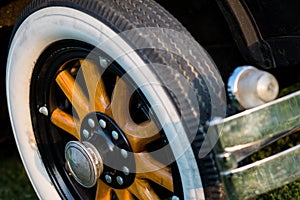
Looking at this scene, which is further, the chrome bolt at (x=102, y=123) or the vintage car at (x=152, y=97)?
the chrome bolt at (x=102, y=123)

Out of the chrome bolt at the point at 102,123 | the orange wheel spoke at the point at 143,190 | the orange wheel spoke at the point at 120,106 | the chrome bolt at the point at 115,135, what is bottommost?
the orange wheel spoke at the point at 143,190

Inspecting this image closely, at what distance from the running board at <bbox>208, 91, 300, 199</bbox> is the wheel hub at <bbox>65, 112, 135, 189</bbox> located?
372 millimetres

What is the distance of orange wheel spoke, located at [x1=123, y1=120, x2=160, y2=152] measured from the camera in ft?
6.20

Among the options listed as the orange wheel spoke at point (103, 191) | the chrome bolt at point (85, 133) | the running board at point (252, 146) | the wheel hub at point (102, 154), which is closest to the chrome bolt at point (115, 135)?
the wheel hub at point (102, 154)

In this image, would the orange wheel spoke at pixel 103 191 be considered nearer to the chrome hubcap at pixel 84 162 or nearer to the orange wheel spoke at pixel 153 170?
the chrome hubcap at pixel 84 162

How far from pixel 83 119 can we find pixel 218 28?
0.64 metres

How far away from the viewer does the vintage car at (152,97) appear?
1.66 meters

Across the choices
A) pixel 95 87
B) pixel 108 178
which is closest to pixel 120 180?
pixel 108 178

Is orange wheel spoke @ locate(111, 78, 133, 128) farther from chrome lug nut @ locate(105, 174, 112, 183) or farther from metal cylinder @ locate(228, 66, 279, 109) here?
metal cylinder @ locate(228, 66, 279, 109)

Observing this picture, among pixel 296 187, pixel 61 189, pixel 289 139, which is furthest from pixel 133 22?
pixel 289 139

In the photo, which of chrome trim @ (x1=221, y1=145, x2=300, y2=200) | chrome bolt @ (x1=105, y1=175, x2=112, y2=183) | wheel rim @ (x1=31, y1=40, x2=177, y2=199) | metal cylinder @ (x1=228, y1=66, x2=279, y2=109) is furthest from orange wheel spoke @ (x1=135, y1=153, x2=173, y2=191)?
metal cylinder @ (x1=228, y1=66, x2=279, y2=109)

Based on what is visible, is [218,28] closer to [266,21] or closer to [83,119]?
[266,21]

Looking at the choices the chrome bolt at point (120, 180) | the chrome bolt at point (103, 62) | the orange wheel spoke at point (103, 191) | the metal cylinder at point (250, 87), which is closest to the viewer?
the metal cylinder at point (250, 87)

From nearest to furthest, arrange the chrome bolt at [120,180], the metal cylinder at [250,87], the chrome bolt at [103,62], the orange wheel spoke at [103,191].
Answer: the metal cylinder at [250,87], the chrome bolt at [103,62], the chrome bolt at [120,180], the orange wheel spoke at [103,191]
